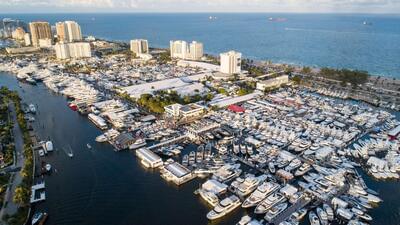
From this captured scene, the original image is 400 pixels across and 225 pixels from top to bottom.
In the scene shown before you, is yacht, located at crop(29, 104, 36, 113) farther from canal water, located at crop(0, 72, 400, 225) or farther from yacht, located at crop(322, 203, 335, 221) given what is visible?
yacht, located at crop(322, 203, 335, 221)

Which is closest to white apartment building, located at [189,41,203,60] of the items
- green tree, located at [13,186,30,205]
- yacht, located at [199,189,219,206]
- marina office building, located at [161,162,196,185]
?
marina office building, located at [161,162,196,185]

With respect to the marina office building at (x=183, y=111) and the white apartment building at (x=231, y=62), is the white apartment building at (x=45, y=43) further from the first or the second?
the marina office building at (x=183, y=111)

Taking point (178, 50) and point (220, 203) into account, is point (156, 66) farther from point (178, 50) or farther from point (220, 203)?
point (220, 203)

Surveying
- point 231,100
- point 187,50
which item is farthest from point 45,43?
point 231,100

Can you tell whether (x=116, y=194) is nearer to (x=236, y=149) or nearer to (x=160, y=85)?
(x=236, y=149)

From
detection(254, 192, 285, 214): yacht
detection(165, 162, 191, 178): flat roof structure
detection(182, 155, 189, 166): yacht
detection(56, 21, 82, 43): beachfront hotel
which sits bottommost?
detection(254, 192, 285, 214): yacht

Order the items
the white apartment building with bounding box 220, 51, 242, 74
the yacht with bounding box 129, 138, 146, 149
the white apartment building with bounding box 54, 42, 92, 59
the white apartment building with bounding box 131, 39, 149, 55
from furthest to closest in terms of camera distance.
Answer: the white apartment building with bounding box 131, 39, 149, 55 → the white apartment building with bounding box 54, 42, 92, 59 → the white apartment building with bounding box 220, 51, 242, 74 → the yacht with bounding box 129, 138, 146, 149

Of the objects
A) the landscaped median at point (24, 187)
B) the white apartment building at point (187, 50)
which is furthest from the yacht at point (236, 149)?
the white apartment building at point (187, 50)
